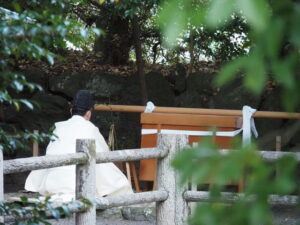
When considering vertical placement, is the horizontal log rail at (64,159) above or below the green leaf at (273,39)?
above

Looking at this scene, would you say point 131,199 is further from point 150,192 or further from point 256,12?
point 256,12

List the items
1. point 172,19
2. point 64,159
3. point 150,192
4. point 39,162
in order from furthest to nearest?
point 150,192 → point 64,159 → point 39,162 → point 172,19

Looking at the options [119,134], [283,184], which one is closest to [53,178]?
[119,134]

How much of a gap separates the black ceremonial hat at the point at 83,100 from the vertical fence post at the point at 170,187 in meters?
1.21

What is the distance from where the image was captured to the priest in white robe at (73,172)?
6.52 meters

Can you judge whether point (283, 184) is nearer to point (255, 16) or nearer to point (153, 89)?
point (255, 16)

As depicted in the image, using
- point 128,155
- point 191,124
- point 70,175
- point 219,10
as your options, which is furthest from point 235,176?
point 191,124

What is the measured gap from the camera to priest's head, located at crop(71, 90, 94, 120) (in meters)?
6.72

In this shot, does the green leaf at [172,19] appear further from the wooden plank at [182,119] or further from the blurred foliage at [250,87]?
the wooden plank at [182,119]

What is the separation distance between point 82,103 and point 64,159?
2181mm

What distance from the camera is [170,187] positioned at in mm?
5820

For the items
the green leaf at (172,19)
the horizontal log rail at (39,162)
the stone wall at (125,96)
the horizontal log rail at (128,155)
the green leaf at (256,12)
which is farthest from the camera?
the stone wall at (125,96)

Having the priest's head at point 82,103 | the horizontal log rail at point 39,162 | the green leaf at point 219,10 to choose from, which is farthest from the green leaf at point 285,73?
the priest's head at point 82,103

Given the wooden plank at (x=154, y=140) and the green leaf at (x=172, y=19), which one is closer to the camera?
the green leaf at (x=172, y=19)
